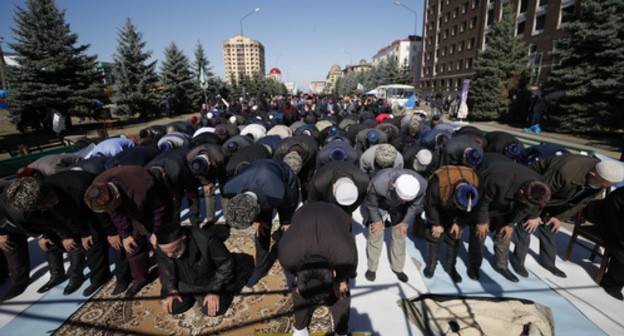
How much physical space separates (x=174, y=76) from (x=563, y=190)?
28.2 m

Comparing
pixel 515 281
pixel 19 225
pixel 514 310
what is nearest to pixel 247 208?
pixel 19 225

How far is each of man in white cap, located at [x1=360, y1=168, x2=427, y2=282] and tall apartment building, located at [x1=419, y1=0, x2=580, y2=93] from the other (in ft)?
73.9

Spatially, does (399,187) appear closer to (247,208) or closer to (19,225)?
(247,208)

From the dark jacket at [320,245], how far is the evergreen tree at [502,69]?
2116 cm

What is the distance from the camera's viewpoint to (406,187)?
11.1ft

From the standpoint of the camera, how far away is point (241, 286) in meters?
3.90

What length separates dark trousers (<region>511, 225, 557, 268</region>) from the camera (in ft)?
12.8

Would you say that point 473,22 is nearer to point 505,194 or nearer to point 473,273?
point 505,194

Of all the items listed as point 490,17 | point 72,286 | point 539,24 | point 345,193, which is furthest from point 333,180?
point 490,17

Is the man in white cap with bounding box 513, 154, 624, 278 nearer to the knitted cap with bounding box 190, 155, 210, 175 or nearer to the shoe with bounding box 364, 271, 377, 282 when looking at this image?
the shoe with bounding box 364, 271, 377, 282

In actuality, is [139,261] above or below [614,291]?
above

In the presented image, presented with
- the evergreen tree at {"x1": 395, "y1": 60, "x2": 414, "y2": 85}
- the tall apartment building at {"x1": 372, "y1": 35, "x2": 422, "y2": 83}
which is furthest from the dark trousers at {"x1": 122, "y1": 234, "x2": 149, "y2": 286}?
the tall apartment building at {"x1": 372, "y1": 35, "x2": 422, "y2": 83}

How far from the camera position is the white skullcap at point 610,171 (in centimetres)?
322

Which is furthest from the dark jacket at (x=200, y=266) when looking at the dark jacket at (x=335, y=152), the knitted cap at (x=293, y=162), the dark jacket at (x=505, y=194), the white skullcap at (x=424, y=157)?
the white skullcap at (x=424, y=157)
